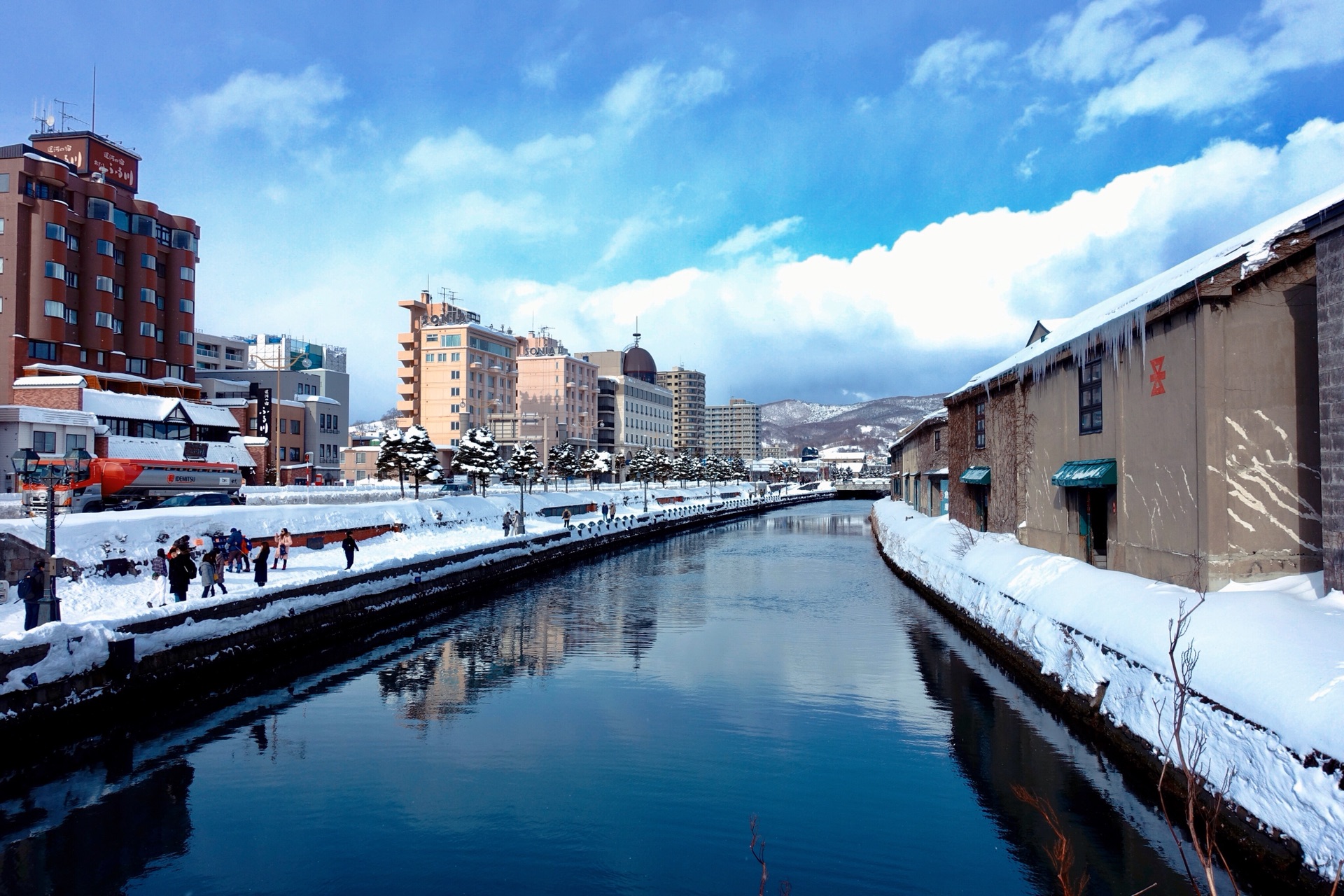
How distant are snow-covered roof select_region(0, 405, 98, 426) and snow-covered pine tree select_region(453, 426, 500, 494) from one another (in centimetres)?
2206

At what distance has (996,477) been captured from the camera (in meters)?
33.6

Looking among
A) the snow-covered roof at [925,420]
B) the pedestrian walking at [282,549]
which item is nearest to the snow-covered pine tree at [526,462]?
the snow-covered roof at [925,420]

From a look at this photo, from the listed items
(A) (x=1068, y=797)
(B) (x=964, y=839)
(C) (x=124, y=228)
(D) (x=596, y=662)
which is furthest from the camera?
(C) (x=124, y=228)

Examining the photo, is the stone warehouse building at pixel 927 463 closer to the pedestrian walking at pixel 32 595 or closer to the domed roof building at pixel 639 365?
the pedestrian walking at pixel 32 595

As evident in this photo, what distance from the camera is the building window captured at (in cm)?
2312

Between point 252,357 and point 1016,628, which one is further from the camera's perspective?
point 252,357

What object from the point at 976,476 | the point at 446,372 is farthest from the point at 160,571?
the point at 446,372

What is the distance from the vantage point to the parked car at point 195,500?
36812mm

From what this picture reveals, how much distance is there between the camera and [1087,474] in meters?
22.1

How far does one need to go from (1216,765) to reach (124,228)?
84.1m

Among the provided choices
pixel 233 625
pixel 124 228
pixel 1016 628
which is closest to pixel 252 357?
pixel 124 228

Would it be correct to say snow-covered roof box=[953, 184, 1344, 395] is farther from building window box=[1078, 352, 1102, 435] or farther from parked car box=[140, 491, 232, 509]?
parked car box=[140, 491, 232, 509]

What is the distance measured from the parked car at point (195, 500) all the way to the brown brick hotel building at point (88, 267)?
93.3 feet

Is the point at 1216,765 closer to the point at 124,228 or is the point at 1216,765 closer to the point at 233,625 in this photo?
the point at 233,625
